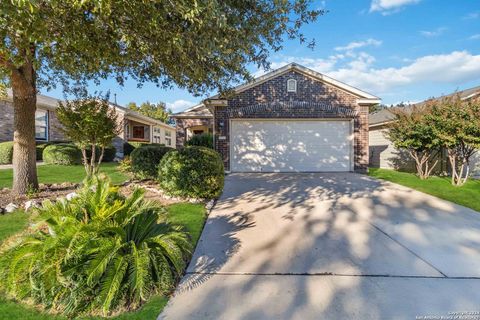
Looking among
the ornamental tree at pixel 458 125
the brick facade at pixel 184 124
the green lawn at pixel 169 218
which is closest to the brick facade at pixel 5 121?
the brick facade at pixel 184 124

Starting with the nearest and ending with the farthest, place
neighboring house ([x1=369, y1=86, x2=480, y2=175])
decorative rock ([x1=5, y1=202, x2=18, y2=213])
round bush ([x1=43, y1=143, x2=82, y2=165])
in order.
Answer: decorative rock ([x1=5, y1=202, x2=18, y2=213]) → round bush ([x1=43, y1=143, x2=82, y2=165]) → neighboring house ([x1=369, y1=86, x2=480, y2=175])

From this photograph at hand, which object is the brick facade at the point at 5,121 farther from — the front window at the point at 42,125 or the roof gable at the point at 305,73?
the roof gable at the point at 305,73

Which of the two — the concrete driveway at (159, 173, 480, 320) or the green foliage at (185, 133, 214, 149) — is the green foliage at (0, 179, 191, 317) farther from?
the green foliage at (185, 133, 214, 149)

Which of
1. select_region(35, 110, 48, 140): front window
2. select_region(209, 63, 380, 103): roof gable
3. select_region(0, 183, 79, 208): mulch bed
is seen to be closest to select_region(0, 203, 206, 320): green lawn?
select_region(0, 183, 79, 208): mulch bed

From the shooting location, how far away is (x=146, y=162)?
9.13m

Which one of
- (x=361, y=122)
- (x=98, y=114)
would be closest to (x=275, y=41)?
(x=98, y=114)

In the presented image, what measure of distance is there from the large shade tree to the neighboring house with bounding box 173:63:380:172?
558 cm

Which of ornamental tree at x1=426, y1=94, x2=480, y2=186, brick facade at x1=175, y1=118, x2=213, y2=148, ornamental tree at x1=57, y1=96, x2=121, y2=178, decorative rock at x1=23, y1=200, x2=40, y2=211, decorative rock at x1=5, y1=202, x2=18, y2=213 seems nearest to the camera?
decorative rock at x1=5, y1=202, x2=18, y2=213

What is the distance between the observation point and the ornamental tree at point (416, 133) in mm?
11102

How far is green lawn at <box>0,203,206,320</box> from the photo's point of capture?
2572 mm

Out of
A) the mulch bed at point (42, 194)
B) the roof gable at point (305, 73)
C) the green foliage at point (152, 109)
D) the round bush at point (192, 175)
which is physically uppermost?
the green foliage at point (152, 109)

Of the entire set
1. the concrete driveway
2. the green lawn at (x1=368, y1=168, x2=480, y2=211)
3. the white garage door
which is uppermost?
the white garage door

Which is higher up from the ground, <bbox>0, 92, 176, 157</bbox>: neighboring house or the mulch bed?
<bbox>0, 92, 176, 157</bbox>: neighboring house

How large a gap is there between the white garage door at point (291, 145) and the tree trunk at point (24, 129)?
7.63m
